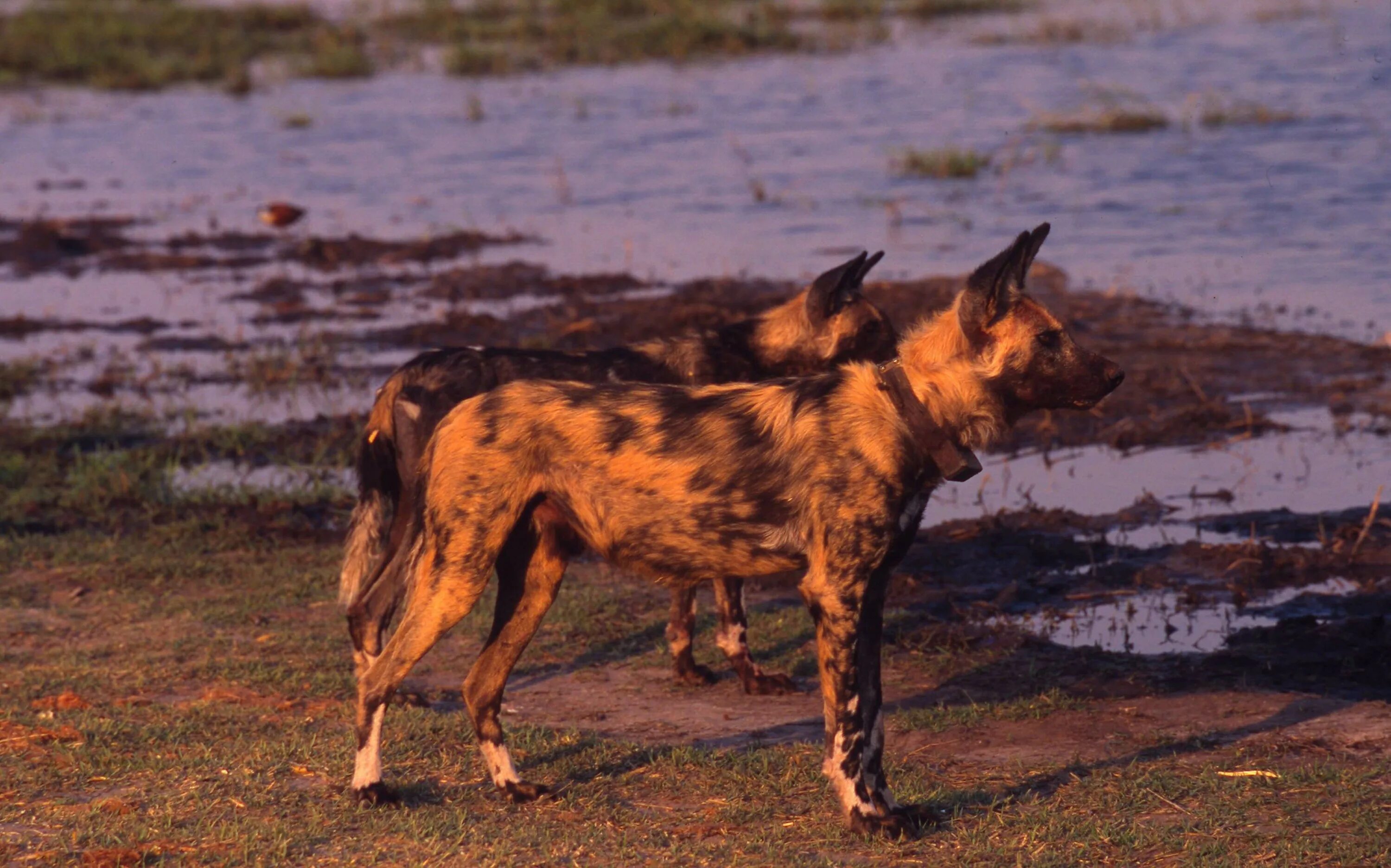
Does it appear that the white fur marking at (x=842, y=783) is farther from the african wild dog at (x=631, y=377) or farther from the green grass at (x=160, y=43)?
the green grass at (x=160, y=43)

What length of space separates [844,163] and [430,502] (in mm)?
13390

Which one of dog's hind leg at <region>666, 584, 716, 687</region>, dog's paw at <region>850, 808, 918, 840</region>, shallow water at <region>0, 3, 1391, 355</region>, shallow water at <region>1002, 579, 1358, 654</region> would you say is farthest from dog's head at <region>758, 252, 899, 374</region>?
shallow water at <region>0, 3, 1391, 355</region>

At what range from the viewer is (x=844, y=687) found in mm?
4609

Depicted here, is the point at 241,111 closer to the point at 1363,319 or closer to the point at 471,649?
the point at 1363,319

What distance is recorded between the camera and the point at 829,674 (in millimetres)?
4617

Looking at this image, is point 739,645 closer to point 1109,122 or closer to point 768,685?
point 768,685

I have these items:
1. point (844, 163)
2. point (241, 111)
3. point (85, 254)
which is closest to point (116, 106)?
point (241, 111)

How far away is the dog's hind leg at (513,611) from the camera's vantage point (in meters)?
4.92

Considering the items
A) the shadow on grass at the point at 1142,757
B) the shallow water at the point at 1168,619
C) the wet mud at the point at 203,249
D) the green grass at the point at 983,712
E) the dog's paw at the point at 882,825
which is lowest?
the wet mud at the point at 203,249

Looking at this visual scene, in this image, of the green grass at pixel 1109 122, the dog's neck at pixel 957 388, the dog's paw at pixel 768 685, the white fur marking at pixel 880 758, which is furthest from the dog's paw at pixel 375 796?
the green grass at pixel 1109 122

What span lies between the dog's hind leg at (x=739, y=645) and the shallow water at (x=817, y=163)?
5.97 m

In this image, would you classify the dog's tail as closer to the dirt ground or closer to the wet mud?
the dirt ground

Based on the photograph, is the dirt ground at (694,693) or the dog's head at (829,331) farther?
the dog's head at (829,331)

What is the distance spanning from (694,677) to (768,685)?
28 centimetres
